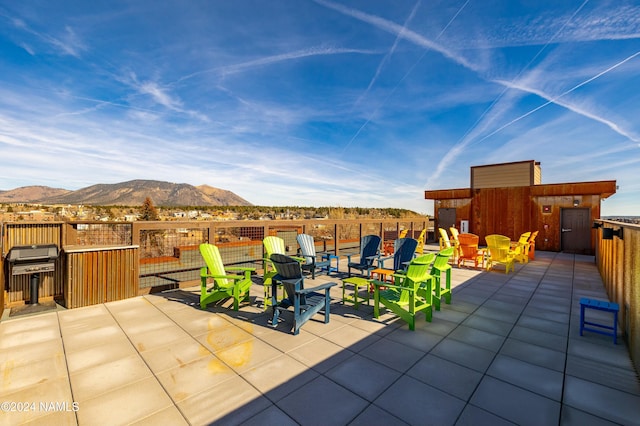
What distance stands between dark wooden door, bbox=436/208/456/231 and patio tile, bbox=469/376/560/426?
42.8 ft

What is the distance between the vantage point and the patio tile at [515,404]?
5.72 ft

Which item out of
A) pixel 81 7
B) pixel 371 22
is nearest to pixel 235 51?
pixel 81 7

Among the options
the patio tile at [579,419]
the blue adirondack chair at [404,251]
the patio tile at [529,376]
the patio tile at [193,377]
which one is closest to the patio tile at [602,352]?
the patio tile at [529,376]

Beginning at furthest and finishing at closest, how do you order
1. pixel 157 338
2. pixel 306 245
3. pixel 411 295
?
pixel 306 245 < pixel 411 295 < pixel 157 338

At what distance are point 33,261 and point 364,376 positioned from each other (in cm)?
504

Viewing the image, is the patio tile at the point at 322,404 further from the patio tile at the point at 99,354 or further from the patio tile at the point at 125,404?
the patio tile at the point at 99,354

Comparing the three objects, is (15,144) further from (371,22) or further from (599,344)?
(599,344)

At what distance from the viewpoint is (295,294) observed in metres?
3.12

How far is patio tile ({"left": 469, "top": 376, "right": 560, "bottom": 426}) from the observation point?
174cm

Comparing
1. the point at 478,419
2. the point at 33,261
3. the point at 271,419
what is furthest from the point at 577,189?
the point at 33,261

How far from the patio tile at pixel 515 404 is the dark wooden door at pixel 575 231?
12.1 metres

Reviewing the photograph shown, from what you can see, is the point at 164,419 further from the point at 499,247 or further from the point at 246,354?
the point at 499,247

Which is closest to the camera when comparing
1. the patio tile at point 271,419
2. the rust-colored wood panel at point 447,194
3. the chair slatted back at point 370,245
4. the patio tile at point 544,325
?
the patio tile at point 271,419

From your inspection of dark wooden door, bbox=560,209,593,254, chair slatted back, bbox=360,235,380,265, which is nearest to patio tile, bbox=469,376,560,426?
chair slatted back, bbox=360,235,380,265
